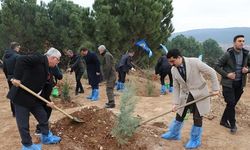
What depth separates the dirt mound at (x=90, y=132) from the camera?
574 centimetres

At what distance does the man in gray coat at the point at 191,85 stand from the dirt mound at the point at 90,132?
872 mm

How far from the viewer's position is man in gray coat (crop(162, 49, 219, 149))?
5.39 metres

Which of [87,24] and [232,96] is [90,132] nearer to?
[232,96]

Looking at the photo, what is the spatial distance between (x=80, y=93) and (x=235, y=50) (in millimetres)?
5879

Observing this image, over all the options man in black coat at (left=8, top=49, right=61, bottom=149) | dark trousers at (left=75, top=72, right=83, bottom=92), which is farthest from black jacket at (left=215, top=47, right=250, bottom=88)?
dark trousers at (left=75, top=72, right=83, bottom=92)

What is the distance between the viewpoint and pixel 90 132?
607 cm

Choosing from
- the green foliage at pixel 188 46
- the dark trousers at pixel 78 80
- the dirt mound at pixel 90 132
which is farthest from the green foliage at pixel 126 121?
the green foliage at pixel 188 46

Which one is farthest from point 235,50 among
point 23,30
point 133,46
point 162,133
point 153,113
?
point 23,30

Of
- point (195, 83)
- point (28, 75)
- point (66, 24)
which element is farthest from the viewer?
point (66, 24)

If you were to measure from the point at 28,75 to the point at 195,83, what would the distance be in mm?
2493

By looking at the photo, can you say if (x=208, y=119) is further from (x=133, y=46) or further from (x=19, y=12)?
(x=19, y=12)

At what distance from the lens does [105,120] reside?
6.46m

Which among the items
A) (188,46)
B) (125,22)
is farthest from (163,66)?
(188,46)

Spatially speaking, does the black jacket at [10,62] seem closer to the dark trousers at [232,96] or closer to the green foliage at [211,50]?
the dark trousers at [232,96]
